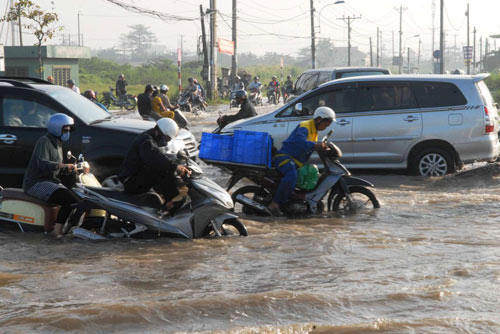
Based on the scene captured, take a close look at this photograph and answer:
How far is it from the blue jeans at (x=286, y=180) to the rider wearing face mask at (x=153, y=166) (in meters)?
1.82

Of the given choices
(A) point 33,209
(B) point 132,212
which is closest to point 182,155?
(B) point 132,212

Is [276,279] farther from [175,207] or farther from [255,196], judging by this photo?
[255,196]

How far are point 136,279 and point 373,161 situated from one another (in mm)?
6766

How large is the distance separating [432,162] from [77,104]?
590 centimetres

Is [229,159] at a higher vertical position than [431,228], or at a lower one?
higher

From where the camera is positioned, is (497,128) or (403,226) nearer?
(403,226)

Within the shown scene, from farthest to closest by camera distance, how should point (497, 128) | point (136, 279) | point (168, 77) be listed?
point (168, 77), point (497, 128), point (136, 279)

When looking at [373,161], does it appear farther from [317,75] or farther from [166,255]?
[317,75]

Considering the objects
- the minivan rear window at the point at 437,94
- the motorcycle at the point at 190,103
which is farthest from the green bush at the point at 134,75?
the minivan rear window at the point at 437,94

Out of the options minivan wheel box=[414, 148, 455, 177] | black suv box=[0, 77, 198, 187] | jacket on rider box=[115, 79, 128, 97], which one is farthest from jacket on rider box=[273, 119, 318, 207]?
jacket on rider box=[115, 79, 128, 97]

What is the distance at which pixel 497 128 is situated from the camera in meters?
12.5

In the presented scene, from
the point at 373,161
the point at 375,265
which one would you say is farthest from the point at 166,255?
the point at 373,161

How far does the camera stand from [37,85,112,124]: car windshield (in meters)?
10.2

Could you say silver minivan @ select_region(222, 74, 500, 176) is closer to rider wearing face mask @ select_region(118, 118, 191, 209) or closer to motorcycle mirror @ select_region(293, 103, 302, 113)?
motorcycle mirror @ select_region(293, 103, 302, 113)
